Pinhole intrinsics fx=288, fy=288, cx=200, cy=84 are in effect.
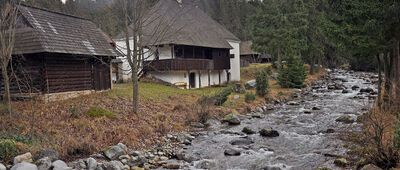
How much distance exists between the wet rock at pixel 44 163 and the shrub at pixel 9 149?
1.00 meters

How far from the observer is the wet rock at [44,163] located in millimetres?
8403

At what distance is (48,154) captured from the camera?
9.17 meters

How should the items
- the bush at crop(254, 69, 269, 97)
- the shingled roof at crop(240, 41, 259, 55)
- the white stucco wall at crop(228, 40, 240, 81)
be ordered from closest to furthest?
the bush at crop(254, 69, 269, 97)
the white stucco wall at crop(228, 40, 240, 81)
the shingled roof at crop(240, 41, 259, 55)

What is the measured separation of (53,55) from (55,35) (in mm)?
1273

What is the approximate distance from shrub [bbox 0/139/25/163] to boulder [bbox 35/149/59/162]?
27.1 inches

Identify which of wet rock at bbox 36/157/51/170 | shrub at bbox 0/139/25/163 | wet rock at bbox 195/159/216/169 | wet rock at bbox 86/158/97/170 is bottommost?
wet rock at bbox 195/159/216/169

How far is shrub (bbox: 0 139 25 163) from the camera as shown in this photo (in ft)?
28.7

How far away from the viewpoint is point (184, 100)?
69.9 ft

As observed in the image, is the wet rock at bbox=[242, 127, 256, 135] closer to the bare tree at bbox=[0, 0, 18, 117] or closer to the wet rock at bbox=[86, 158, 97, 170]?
the wet rock at bbox=[86, 158, 97, 170]

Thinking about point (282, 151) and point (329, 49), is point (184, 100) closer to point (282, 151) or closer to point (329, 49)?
point (282, 151)

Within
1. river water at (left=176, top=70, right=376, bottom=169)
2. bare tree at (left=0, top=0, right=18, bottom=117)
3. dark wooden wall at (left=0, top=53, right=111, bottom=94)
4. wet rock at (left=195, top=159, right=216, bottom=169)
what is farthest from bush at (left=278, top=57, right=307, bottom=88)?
bare tree at (left=0, top=0, right=18, bottom=117)

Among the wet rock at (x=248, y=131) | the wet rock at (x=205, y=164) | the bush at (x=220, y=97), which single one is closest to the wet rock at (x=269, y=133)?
the wet rock at (x=248, y=131)

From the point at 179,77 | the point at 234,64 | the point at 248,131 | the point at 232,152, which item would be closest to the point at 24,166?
the point at 232,152

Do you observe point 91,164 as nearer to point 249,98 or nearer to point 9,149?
point 9,149
